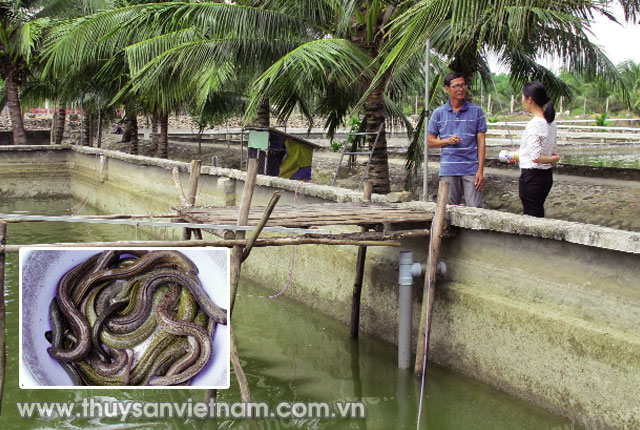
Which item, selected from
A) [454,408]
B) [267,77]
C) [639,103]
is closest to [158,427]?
[454,408]

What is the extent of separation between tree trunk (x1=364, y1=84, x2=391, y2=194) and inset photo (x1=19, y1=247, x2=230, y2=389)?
731 centimetres

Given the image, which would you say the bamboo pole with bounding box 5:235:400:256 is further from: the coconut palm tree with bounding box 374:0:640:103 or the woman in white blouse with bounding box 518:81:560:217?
the coconut palm tree with bounding box 374:0:640:103

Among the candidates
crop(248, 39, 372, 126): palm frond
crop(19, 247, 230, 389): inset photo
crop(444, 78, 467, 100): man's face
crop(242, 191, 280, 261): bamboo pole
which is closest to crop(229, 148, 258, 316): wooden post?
crop(242, 191, 280, 261): bamboo pole

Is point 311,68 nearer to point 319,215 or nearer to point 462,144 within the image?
point 462,144

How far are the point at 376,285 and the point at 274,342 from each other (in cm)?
130

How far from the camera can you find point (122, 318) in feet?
14.2

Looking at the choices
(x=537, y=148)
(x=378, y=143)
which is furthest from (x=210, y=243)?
(x=378, y=143)

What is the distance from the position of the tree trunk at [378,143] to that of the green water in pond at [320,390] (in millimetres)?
2881

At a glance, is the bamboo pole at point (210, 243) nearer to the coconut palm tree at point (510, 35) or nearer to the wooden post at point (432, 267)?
the wooden post at point (432, 267)

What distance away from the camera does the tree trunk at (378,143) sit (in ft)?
37.2

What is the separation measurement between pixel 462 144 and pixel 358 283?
5.84 ft

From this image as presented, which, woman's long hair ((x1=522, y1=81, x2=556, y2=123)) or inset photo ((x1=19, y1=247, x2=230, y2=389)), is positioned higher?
woman's long hair ((x1=522, y1=81, x2=556, y2=123))

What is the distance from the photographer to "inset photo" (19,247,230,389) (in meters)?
4.20

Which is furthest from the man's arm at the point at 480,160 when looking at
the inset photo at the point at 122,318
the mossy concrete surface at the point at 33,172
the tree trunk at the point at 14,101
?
the tree trunk at the point at 14,101
